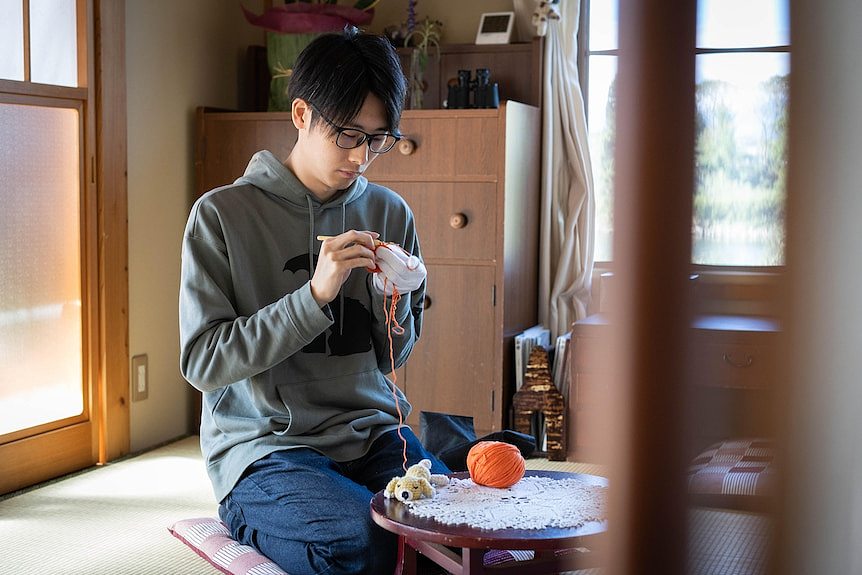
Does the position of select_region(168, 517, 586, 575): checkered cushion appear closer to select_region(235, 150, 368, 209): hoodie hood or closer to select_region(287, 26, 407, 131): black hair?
select_region(235, 150, 368, 209): hoodie hood

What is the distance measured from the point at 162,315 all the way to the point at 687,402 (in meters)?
3.61

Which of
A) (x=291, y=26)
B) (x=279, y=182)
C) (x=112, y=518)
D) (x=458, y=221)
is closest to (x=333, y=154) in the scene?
(x=279, y=182)

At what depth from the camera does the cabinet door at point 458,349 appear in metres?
3.58

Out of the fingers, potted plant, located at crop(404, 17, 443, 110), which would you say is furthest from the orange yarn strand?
potted plant, located at crop(404, 17, 443, 110)

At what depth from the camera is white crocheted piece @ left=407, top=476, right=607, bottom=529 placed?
5.39ft

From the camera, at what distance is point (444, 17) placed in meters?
4.03

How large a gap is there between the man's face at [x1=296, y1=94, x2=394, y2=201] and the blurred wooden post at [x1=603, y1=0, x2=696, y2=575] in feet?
5.54

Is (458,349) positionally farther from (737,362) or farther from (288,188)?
(737,362)

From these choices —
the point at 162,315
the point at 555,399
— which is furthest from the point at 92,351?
the point at 555,399

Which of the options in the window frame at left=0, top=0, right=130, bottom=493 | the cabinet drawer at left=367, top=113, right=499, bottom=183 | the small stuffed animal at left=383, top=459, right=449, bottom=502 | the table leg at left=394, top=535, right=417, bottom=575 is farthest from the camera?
the cabinet drawer at left=367, top=113, right=499, bottom=183

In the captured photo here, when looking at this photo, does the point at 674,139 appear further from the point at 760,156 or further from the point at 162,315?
the point at 162,315

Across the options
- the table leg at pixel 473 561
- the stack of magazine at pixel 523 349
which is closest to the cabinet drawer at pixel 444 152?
the stack of magazine at pixel 523 349

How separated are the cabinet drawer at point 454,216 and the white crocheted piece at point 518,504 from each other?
1.71 metres

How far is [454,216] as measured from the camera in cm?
357
